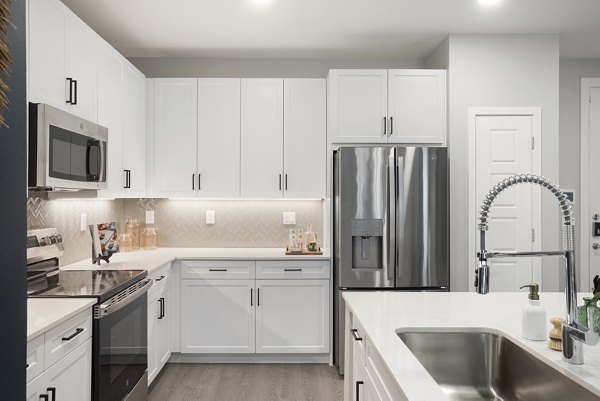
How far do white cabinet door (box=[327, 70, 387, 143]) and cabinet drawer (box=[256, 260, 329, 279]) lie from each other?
105 cm

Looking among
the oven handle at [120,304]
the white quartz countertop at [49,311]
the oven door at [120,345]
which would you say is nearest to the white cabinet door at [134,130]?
the oven handle at [120,304]

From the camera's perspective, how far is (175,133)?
3.95 meters

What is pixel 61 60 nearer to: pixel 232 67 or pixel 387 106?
pixel 232 67

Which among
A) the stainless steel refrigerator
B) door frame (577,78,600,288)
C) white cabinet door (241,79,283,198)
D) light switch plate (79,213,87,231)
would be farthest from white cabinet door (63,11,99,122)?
door frame (577,78,600,288)

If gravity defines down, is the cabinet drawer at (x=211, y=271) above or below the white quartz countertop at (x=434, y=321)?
below

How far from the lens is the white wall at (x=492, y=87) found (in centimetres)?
371

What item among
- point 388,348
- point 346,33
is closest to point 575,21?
point 346,33

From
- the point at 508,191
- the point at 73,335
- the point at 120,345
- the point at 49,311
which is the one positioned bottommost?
the point at 120,345

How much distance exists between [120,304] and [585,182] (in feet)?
14.3

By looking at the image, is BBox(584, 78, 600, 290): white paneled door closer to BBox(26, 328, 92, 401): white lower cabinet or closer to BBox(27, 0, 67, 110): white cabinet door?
BBox(26, 328, 92, 401): white lower cabinet

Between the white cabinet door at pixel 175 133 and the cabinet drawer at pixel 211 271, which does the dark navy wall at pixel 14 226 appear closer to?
the cabinet drawer at pixel 211 271

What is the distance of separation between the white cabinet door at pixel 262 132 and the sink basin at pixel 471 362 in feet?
8.32

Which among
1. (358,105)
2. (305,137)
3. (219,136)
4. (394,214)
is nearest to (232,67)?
(219,136)

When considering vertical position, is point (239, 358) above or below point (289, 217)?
below
